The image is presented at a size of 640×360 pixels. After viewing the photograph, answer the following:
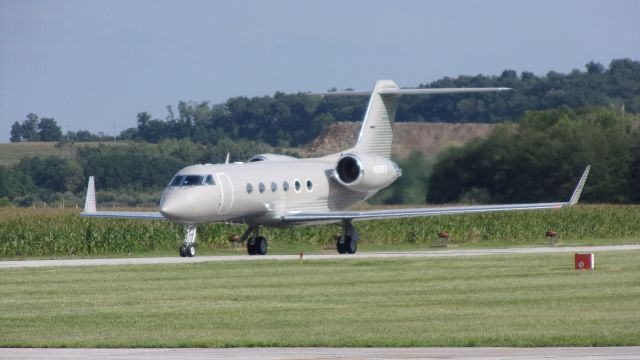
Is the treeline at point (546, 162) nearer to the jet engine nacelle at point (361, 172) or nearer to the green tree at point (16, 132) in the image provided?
the jet engine nacelle at point (361, 172)

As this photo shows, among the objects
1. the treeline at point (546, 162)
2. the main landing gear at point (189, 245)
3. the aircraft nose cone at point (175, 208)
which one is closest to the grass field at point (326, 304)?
the aircraft nose cone at point (175, 208)

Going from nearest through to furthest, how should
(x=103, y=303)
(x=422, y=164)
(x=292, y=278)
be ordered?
(x=103, y=303)
(x=292, y=278)
(x=422, y=164)

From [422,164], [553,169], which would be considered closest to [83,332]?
[422,164]

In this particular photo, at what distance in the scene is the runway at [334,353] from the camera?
Answer: 58.3 ft

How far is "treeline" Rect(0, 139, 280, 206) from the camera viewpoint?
84.1m

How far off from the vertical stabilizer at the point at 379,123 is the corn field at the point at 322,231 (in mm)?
4081

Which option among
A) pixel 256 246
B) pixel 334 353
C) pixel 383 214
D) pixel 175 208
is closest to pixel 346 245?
pixel 383 214

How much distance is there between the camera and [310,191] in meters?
47.4

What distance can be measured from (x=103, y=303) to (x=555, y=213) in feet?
117

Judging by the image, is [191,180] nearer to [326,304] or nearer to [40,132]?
[326,304]

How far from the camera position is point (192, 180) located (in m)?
42.9

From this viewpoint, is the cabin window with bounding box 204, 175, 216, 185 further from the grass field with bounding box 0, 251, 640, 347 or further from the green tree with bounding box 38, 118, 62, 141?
the green tree with bounding box 38, 118, 62, 141

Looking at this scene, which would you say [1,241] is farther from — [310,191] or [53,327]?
[53,327]

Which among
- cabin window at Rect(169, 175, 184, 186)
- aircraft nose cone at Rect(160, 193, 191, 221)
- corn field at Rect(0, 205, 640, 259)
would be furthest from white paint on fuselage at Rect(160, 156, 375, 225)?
corn field at Rect(0, 205, 640, 259)
